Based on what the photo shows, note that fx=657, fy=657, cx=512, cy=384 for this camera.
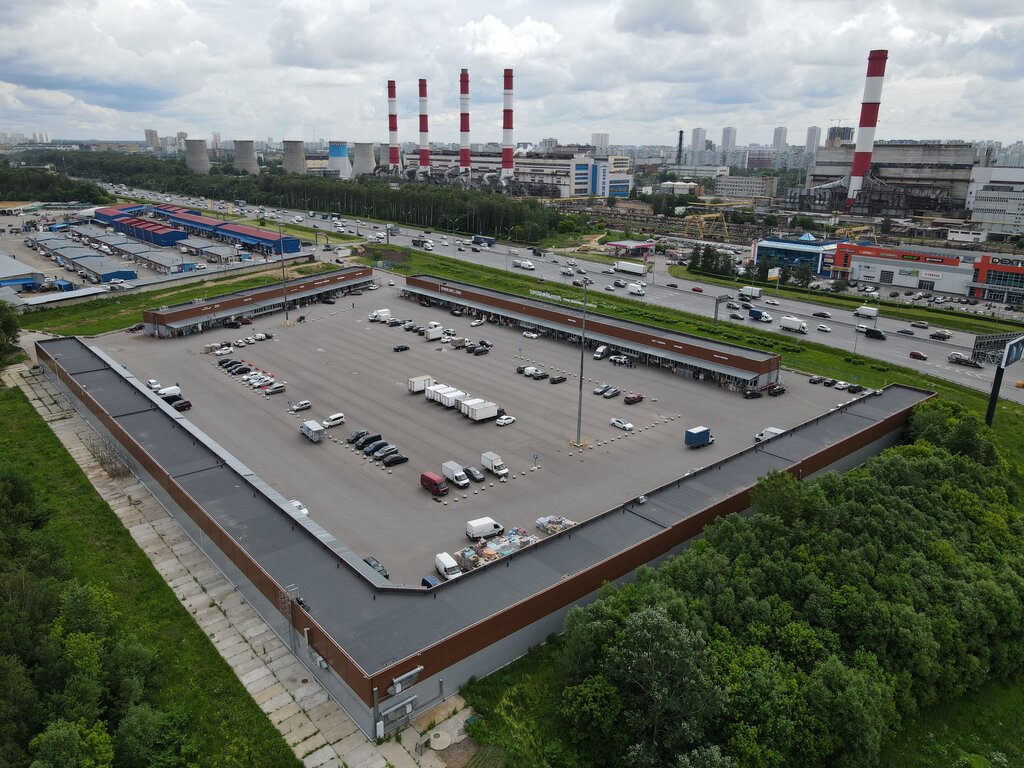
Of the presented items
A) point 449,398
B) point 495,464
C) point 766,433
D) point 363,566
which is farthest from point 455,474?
point 766,433

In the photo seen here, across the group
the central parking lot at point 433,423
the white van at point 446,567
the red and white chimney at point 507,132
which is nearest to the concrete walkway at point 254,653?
the central parking lot at point 433,423

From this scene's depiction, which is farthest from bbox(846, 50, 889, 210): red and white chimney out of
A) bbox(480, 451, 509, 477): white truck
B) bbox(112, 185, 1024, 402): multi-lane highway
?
bbox(480, 451, 509, 477): white truck

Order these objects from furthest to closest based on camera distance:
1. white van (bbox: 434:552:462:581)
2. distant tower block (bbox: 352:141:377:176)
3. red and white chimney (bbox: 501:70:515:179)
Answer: distant tower block (bbox: 352:141:377:176) → red and white chimney (bbox: 501:70:515:179) → white van (bbox: 434:552:462:581)

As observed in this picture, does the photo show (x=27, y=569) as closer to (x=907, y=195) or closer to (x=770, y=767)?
(x=770, y=767)

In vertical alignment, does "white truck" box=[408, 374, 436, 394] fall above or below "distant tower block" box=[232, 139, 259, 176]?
below

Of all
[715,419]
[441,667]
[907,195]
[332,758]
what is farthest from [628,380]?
[907,195]

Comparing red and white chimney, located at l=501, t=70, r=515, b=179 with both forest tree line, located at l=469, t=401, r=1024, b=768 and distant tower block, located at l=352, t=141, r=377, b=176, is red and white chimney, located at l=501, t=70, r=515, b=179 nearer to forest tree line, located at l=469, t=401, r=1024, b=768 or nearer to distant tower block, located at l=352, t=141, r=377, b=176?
distant tower block, located at l=352, t=141, r=377, b=176

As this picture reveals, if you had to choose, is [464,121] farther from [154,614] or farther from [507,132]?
[154,614]

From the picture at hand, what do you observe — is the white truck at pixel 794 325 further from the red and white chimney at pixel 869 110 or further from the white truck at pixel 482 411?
the red and white chimney at pixel 869 110
